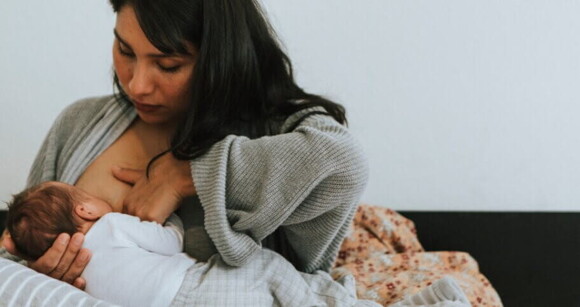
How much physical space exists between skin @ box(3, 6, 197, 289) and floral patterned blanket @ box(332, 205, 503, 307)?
0.51 m

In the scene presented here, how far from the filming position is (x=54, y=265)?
3.59 feet

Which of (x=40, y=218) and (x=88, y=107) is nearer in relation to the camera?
(x=40, y=218)

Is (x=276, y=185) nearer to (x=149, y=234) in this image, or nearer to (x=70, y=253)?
(x=149, y=234)

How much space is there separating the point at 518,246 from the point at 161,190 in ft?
4.03

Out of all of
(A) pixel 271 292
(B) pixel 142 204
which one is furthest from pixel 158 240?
(A) pixel 271 292

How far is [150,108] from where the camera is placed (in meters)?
1.24

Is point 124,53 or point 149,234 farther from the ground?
point 124,53

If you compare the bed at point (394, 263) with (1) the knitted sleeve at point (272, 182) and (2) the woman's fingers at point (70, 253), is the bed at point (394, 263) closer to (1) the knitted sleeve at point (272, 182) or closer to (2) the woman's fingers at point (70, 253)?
(1) the knitted sleeve at point (272, 182)

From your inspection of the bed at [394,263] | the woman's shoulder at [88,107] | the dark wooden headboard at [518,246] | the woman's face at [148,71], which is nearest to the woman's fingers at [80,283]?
the woman's face at [148,71]

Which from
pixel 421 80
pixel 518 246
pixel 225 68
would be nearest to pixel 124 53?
pixel 225 68

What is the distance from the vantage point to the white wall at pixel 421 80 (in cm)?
197

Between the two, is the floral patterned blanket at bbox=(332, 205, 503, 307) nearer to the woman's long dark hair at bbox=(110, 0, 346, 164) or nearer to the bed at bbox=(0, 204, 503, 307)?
the bed at bbox=(0, 204, 503, 307)

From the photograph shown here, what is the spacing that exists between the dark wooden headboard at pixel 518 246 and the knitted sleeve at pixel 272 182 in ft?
3.20

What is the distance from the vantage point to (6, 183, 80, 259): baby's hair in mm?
1064
